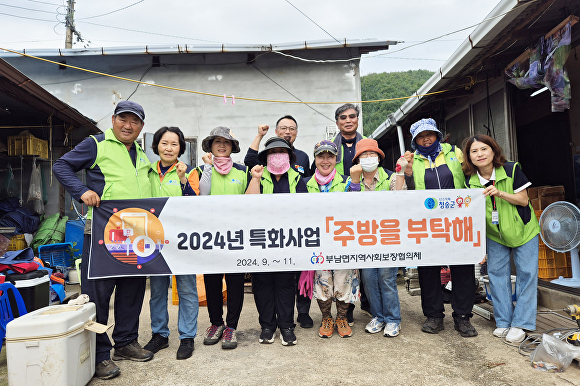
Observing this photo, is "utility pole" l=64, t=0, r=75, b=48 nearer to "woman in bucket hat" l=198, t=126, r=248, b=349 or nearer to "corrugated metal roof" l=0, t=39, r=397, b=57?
"corrugated metal roof" l=0, t=39, r=397, b=57

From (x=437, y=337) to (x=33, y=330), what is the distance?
3250 millimetres

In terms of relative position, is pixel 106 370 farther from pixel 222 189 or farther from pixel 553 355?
pixel 553 355

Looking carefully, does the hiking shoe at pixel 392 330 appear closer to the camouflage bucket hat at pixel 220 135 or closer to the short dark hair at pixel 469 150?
the short dark hair at pixel 469 150

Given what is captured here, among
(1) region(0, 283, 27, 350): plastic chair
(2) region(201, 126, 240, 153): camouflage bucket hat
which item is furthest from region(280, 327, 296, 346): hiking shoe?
(1) region(0, 283, 27, 350): plastic chair

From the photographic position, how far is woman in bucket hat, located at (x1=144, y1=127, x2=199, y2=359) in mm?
3275

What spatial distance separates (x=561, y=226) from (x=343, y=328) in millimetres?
2381

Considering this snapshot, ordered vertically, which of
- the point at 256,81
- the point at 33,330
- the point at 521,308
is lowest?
the point at 521,308

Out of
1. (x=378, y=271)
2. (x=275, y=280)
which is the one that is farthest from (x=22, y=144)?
(x=378, y=271)

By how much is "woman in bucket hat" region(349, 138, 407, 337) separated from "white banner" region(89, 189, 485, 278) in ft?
0.80

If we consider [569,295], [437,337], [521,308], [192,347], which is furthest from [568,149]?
[192,347]

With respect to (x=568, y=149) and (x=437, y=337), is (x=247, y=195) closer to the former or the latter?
(x=437, y=337)

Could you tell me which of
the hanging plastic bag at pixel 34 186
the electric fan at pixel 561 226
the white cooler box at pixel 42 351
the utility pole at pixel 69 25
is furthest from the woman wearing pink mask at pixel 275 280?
the utility pole at pixel 69 25

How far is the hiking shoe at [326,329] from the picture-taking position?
350 centimetres

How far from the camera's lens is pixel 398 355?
9.98 feet
